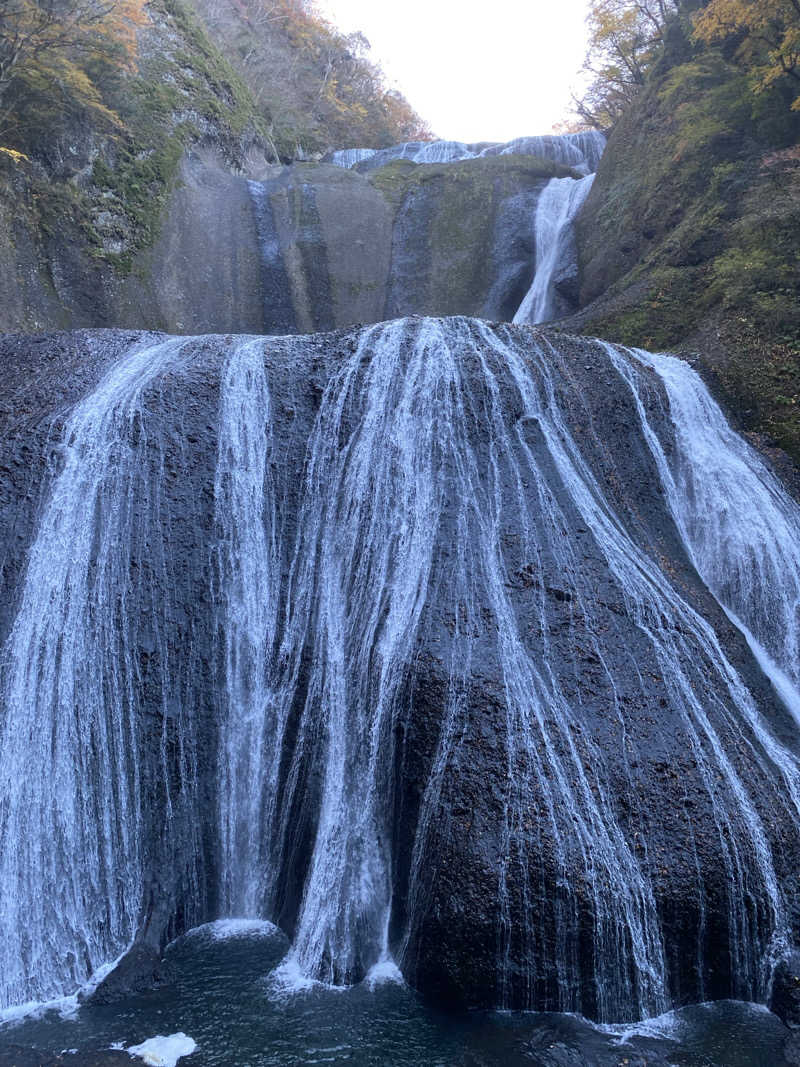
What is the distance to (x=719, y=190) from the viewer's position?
13125 mm

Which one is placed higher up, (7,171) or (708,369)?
(7,171)

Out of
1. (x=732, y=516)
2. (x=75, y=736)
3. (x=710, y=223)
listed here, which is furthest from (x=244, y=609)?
(x=710, y=223)

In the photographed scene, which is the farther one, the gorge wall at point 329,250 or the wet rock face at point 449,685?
the gorge wall at point 329,250

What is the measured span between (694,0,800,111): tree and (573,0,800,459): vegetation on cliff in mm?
59

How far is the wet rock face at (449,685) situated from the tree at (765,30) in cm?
790

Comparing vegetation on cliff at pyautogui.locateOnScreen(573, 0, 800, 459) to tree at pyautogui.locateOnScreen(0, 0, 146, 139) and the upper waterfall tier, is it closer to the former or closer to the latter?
the upper waterfall tier

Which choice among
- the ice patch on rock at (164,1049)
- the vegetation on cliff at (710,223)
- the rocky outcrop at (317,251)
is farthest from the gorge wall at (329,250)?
the ice patch on rock at (164,1049)

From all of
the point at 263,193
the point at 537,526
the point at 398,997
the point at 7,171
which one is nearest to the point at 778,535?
the point at 537,526

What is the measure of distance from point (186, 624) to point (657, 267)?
35.0 ft

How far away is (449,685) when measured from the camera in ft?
20.2

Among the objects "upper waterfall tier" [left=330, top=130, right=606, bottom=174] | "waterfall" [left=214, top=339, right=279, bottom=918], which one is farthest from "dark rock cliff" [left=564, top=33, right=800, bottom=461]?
"waterfall" [left=214, top=339, right=279, bottom=918]

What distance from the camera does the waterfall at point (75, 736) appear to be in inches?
230

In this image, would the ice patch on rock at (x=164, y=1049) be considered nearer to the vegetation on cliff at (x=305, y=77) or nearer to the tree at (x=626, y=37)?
the tree at (x=626, y=37)

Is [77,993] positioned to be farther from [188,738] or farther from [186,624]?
[186,624]
